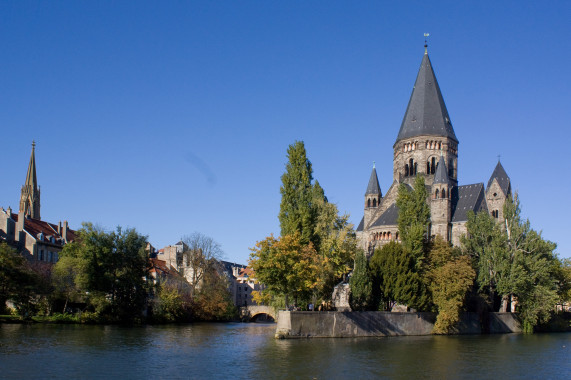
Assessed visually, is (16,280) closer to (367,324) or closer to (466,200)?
(367,324)

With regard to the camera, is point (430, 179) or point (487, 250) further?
point (430, 179)

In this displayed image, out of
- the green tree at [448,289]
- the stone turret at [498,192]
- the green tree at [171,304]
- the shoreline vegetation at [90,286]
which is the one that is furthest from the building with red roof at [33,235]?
the stone turret at [498,192]

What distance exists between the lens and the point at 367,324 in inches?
2078

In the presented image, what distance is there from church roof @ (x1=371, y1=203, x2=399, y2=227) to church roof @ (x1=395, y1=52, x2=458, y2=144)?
43.1ft

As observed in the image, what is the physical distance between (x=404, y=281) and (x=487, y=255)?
47.7ft

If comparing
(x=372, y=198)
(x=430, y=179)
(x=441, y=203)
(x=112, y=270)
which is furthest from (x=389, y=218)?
(x=112, y=270)

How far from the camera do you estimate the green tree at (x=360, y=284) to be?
54.8 meters

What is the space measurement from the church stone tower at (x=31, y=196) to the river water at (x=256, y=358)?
80.5 metres

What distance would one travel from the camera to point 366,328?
2073 inches

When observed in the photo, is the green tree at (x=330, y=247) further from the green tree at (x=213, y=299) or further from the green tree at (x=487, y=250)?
the green tree at (x=213, y=299)

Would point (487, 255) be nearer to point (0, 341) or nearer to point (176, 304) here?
point (176, 304)

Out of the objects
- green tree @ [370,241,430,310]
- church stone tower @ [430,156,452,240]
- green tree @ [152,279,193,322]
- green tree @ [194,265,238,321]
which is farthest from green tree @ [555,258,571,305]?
green tree @ [152,279,193,322]

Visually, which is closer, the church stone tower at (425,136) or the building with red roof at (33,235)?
the building with red roof at (33,235)

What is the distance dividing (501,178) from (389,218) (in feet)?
60.8
